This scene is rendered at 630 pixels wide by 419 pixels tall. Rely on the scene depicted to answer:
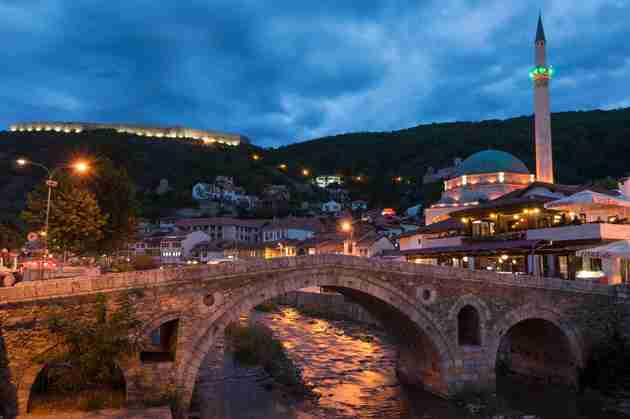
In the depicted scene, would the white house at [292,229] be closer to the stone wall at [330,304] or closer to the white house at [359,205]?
the white house at [359,205]

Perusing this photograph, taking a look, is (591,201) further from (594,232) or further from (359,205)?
(359,205)

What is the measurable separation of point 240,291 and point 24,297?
6243 millimetres

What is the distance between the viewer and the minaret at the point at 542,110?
4766cm

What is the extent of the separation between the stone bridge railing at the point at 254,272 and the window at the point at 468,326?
1.49 m

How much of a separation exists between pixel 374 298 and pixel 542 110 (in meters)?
33.7

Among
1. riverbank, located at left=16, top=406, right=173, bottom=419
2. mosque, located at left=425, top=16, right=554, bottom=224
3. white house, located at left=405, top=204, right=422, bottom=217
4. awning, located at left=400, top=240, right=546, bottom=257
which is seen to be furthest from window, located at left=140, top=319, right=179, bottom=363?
white house, located at left=405, top=204, right=422, bottom=217

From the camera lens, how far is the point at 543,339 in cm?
Answer: 2458

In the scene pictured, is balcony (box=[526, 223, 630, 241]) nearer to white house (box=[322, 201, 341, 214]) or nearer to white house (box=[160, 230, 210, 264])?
white house (box=[160, 230, 210, 264])

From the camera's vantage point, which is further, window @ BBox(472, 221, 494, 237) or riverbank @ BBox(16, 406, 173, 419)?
window @ BBox(472, 221, 494, 237)

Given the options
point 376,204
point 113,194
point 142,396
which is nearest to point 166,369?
point 142,396

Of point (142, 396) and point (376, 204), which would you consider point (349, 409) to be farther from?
point (376, 204)

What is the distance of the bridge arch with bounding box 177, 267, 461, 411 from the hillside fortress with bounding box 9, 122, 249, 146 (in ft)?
464

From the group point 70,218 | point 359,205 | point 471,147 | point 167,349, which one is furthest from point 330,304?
point 359,205

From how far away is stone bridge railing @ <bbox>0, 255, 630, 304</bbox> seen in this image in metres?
15.8
